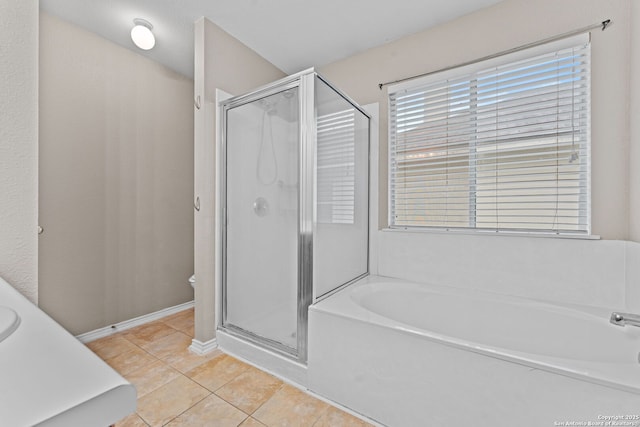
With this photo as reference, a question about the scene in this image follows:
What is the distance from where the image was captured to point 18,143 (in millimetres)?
678

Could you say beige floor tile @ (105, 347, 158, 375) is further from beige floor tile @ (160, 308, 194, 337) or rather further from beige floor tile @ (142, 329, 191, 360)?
beige floor tile @ (160, 308, 194, 337)

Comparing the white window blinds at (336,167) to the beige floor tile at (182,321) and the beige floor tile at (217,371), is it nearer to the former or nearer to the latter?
the beige floor tile at (217,371)

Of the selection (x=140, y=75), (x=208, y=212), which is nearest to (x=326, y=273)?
(x=208, y=212)

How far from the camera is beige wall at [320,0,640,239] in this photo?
1568 mm

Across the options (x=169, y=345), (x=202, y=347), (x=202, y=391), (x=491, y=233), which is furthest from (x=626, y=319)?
(x=169, y=345)

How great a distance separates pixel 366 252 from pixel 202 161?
1491mm

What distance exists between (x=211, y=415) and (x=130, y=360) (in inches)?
34.8

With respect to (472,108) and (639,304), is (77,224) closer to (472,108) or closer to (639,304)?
(472,108)

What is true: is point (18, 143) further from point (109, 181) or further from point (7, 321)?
point (109, 181)

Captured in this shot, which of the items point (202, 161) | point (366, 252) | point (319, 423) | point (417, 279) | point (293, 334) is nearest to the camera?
point (319, 423)

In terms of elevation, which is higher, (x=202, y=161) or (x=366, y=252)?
(x=202, y=161)

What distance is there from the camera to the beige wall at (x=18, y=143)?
660 millimetres

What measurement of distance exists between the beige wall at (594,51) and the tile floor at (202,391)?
6.21 ft

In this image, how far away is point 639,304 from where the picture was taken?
4.75 feet
